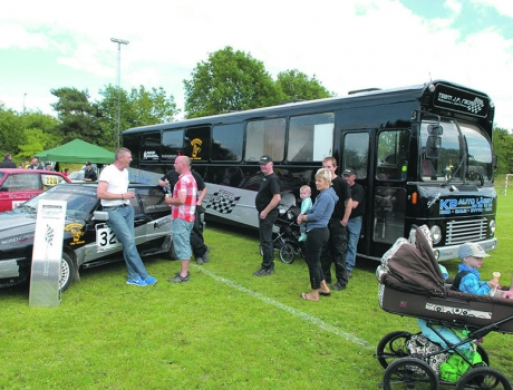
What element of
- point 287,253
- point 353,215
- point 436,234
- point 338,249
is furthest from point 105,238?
point 436,234

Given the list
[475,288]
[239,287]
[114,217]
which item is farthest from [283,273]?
[475,288]

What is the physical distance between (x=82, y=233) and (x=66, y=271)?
56cm

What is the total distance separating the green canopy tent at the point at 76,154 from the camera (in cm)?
2011

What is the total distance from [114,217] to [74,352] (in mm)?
2283

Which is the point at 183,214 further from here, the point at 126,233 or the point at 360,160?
the point at 360,160

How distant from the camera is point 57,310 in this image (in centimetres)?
479

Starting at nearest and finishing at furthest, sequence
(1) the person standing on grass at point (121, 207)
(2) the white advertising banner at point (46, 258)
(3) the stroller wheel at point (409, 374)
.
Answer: (3) the stroller wheel at point (409, 374)
(2) the white advertising banner at point (46, 258)
(1) the person standing on grass at point (121, 207)

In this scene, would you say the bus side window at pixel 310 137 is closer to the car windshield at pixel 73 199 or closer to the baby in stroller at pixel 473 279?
the car windshield at pixel 73 199

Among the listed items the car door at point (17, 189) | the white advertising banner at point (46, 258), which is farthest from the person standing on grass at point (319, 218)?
the car door at point (17, 189)

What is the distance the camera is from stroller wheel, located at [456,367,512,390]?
291 cm

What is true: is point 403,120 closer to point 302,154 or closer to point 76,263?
point 302,154

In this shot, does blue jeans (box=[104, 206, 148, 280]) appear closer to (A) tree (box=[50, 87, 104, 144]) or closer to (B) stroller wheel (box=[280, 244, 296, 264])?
(B) stroller wheel (box=[280, 244, 296, 264])

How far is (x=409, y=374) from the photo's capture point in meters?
3.21

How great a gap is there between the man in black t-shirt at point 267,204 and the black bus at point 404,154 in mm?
1663
